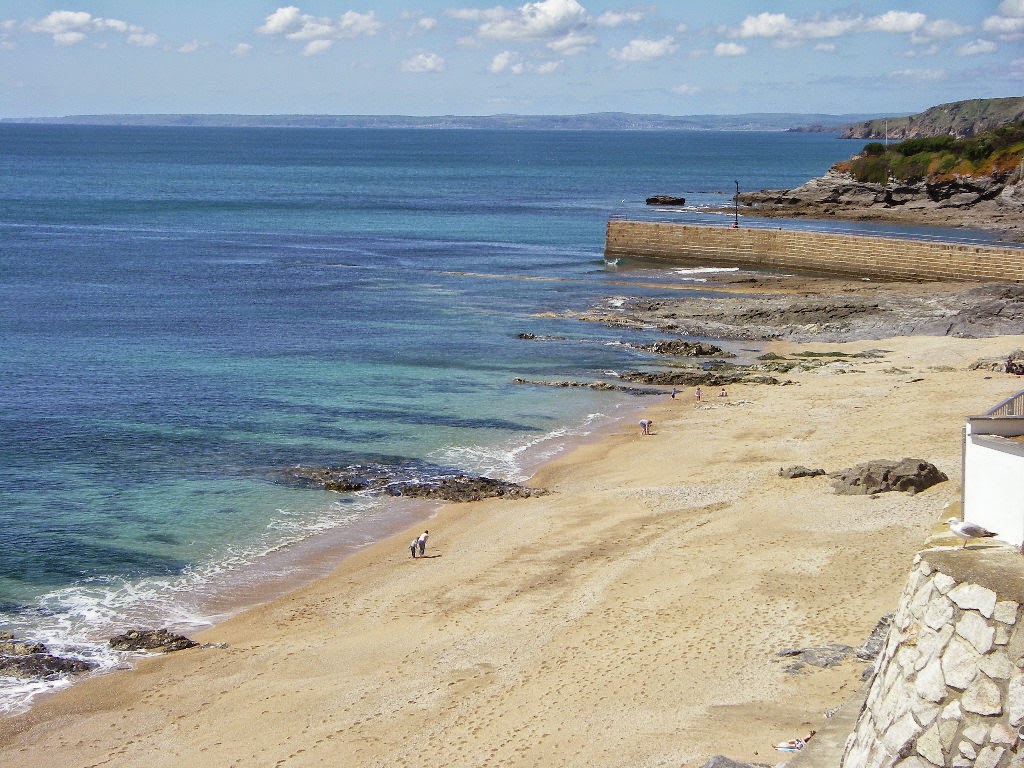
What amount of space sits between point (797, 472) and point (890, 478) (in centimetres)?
282

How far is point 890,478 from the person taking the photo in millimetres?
25281

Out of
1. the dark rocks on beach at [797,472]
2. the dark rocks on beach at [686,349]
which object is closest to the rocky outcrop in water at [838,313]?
the dark rocks on beach at [686,349]

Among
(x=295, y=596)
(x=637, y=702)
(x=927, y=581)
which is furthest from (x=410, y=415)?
Answer: (x=927, y=581)

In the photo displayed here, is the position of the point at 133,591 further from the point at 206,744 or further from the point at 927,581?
the point at 927,581

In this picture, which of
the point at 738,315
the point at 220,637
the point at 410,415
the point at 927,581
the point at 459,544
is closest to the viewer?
the point at 927,581

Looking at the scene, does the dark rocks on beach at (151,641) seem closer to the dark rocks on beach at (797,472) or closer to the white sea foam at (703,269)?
the dark rocks on beach at (797,472)

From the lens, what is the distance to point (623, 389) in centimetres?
3959

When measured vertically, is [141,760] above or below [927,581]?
below

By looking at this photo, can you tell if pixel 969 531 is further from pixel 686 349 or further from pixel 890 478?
pixel 686 349

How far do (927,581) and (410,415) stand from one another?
2680 cm

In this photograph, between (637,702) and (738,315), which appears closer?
(637,702)

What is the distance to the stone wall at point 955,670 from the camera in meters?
9.41

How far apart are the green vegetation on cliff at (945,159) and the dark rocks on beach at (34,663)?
8888 centimetres

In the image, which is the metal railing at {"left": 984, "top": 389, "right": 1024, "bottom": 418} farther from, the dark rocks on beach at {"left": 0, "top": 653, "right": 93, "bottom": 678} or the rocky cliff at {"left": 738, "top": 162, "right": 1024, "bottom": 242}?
the rocky cliff at {"left": 738, "top": 162, "right": 1024, "bottom": 242}
